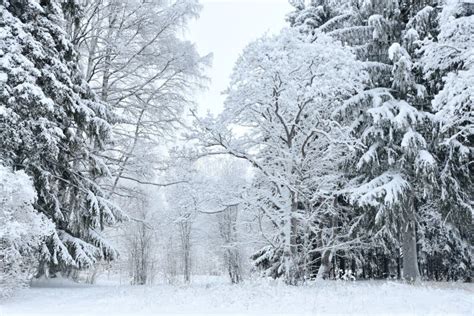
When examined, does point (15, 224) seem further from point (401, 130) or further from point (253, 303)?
point (401, 130)

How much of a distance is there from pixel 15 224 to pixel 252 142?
715 centimetres

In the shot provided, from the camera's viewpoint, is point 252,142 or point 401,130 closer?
point 252,142

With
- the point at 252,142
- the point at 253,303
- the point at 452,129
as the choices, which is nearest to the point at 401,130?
the point at 452,129

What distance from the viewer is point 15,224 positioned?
25.2 ft

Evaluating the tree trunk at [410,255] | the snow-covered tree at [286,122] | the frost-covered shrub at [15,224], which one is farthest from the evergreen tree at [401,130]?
the frost-covered shrub at [15,224]

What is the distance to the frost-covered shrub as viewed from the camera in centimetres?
787

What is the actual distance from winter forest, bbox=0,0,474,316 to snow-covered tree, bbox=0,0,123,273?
2.0 inches

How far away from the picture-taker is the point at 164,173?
17125 millimetres

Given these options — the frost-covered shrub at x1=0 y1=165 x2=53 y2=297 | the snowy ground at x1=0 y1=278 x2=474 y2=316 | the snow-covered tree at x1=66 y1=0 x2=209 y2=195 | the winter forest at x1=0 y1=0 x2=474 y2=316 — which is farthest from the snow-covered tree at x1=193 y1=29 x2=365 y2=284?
the frost-covered shrub at x1=0 y1=165 x2=53 y2=297

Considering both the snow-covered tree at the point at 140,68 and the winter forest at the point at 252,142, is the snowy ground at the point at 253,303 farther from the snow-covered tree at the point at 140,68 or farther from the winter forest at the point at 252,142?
the snow-covered tree at the point at 140,68

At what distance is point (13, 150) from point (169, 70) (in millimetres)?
7935

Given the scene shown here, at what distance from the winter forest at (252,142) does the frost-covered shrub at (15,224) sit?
37 mm

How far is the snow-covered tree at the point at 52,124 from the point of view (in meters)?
9.23

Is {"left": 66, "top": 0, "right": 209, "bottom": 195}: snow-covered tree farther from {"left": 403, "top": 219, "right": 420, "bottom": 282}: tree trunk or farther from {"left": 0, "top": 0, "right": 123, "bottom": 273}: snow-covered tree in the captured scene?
{"left": 403, "top": 219, "right": 420, "bottom": 282}: tree trunk
